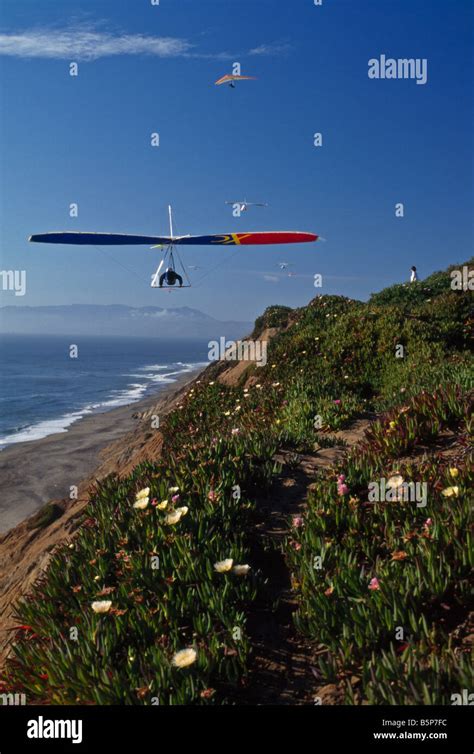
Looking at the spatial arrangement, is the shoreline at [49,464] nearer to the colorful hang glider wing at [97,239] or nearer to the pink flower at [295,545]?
the colorful hang glider wing at [97,239]

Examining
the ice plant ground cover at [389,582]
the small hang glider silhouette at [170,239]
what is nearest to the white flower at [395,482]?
the ice plant ground cover at [389,582]

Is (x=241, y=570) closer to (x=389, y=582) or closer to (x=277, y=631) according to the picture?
(x=277, y=631)

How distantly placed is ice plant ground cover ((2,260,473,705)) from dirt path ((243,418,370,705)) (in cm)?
10

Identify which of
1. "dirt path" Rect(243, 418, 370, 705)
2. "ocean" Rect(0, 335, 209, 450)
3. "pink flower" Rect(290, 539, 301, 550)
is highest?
"pink flower" Rect(290, 539, 301, 550)

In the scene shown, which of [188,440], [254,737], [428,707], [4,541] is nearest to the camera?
[428,707]

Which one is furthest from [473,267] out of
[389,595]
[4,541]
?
[389,595]

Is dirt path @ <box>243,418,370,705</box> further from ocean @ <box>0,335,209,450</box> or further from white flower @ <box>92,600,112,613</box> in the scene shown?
ocean @ <box>0,335,209,450</box>

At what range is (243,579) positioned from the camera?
4418mm

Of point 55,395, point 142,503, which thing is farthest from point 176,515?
point 55,395

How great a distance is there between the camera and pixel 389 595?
3684 mm

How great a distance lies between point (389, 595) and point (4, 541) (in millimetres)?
11742

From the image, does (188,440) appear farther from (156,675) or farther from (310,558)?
(156,675)

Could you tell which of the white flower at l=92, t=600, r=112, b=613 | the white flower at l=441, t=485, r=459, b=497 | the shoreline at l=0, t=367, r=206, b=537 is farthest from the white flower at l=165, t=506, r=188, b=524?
the shoreline at l=0, t=367, r=206, b=537

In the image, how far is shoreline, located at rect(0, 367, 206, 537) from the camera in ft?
87.8
